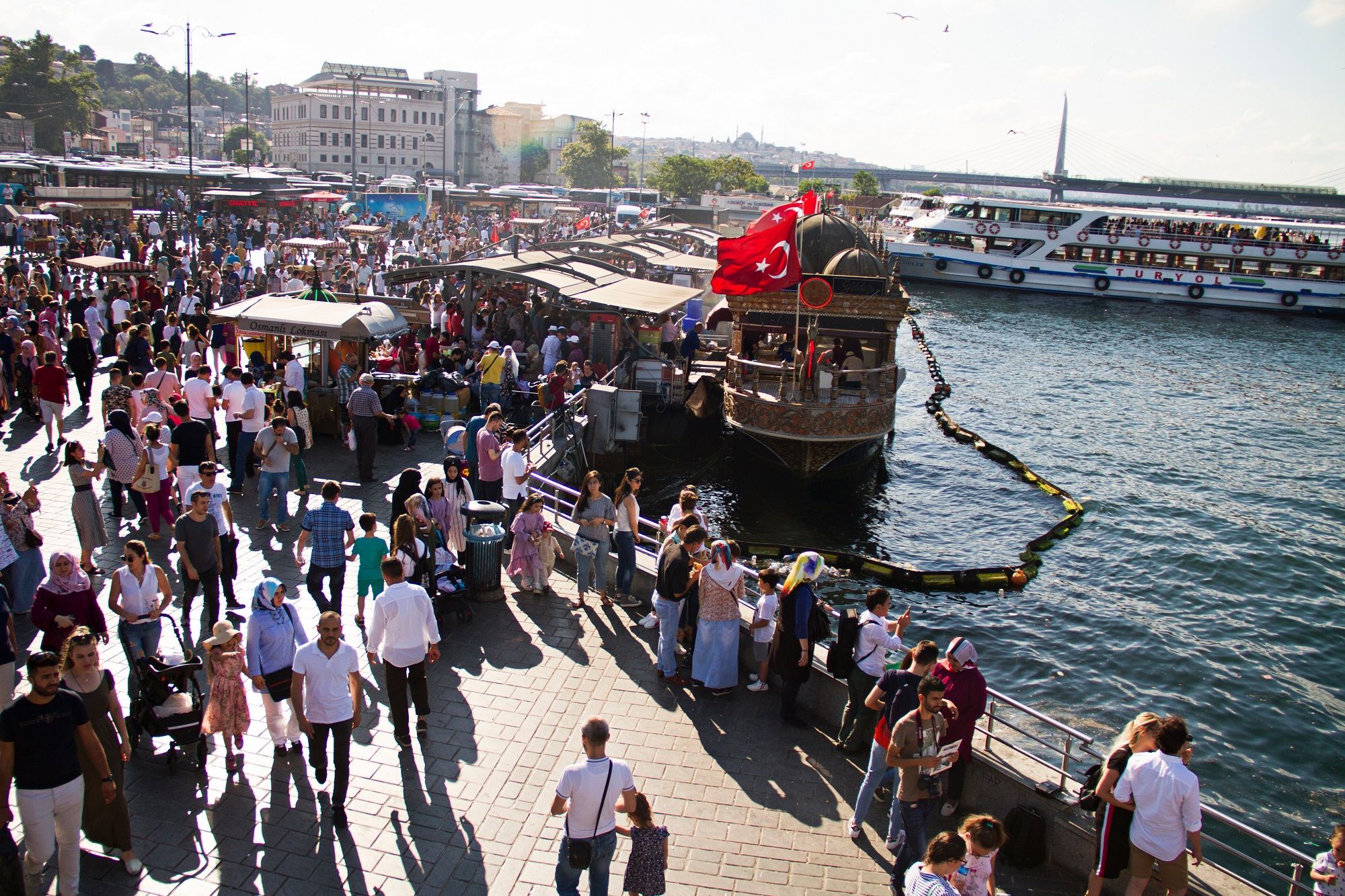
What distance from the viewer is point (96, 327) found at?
21.1m

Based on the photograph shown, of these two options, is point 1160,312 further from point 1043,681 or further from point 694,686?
point 694,686

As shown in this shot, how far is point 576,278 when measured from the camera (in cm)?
2228

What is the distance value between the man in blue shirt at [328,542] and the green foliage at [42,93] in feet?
350

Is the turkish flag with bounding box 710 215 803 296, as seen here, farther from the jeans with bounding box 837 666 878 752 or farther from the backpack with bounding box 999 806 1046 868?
the backpack with bounding box 999 806 1046 868

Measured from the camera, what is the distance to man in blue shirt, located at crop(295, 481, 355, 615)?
9305 mm

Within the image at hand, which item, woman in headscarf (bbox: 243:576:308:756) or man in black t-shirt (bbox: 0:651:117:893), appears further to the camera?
woman in headscarf (bbox: 243:576:308:756)

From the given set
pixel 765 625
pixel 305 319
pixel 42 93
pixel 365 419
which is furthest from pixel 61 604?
pixel 42 93

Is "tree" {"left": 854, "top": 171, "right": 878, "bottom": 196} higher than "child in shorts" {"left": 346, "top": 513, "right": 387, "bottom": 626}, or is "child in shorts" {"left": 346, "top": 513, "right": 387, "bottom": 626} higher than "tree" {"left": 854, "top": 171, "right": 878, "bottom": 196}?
"tree" {"left": 854, "top": 171, "right": 878, "bottom": 196}

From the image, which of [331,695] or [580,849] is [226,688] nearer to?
[331,695]

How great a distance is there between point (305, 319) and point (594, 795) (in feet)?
40.4

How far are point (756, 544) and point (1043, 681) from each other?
5592mm

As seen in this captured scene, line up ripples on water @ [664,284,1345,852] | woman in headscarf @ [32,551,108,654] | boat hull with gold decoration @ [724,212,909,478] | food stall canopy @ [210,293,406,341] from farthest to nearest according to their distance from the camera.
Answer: boat hull with gold decoration @ [724,212,909,478] → food stall canopy @ [210,293,406,341] → ripples on water @ [664,284,1345,852] → woman in headscarf @ [32,551,108,654]

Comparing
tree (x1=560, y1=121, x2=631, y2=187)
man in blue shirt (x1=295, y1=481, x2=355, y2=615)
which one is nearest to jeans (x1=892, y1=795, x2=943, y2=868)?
man in blue shirt (x1=295, y1=481, x2=355, y2=615)

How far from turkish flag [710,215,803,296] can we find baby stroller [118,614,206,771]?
41.3ft
